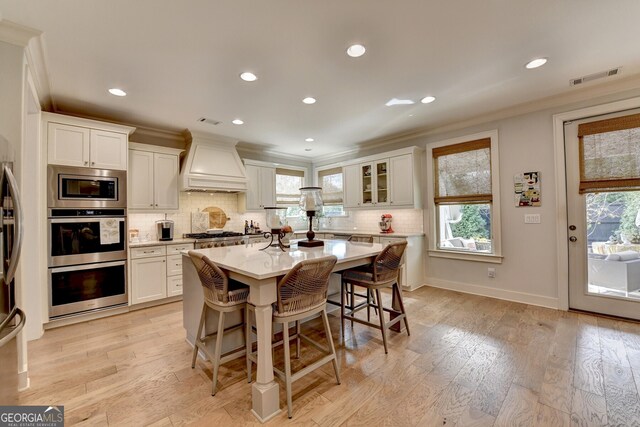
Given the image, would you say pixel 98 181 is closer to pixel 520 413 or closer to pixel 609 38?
pixel 520 413

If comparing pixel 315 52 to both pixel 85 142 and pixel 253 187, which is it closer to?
pixel 85 142

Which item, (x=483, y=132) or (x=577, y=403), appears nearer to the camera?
(x=577, y=403)

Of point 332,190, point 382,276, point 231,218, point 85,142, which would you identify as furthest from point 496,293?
point 85,142

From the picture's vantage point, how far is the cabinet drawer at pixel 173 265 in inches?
155

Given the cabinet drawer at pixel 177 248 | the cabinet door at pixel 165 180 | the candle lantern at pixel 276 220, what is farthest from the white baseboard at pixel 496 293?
the cabinet door at pixel 165 180

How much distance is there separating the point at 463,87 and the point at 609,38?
3.67 feet

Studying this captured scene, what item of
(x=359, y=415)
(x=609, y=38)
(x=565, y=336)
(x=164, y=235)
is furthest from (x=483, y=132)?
(x=164, y=235)

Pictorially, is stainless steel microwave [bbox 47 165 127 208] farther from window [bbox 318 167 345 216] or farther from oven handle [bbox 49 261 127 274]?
window [bbox 318 167 345 216]

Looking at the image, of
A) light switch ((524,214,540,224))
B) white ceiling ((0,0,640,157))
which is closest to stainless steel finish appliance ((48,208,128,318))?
white ceiling ((0,0,640,157))

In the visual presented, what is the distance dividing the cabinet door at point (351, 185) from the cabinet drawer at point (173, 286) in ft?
10.7

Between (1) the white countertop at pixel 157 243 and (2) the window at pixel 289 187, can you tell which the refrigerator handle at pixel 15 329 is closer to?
(1) the white countertop at pixel 157 243

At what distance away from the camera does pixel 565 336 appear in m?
2.71

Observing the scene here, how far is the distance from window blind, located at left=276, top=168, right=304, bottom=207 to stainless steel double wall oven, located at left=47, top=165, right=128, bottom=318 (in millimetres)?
2903

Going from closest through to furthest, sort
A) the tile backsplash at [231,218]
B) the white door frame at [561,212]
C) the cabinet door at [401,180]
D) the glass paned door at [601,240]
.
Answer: the glass paned door at [601,240] < the white door frame at [561,212] < the tile backsplash at [231,218] < the cabinet door at [401,180]
